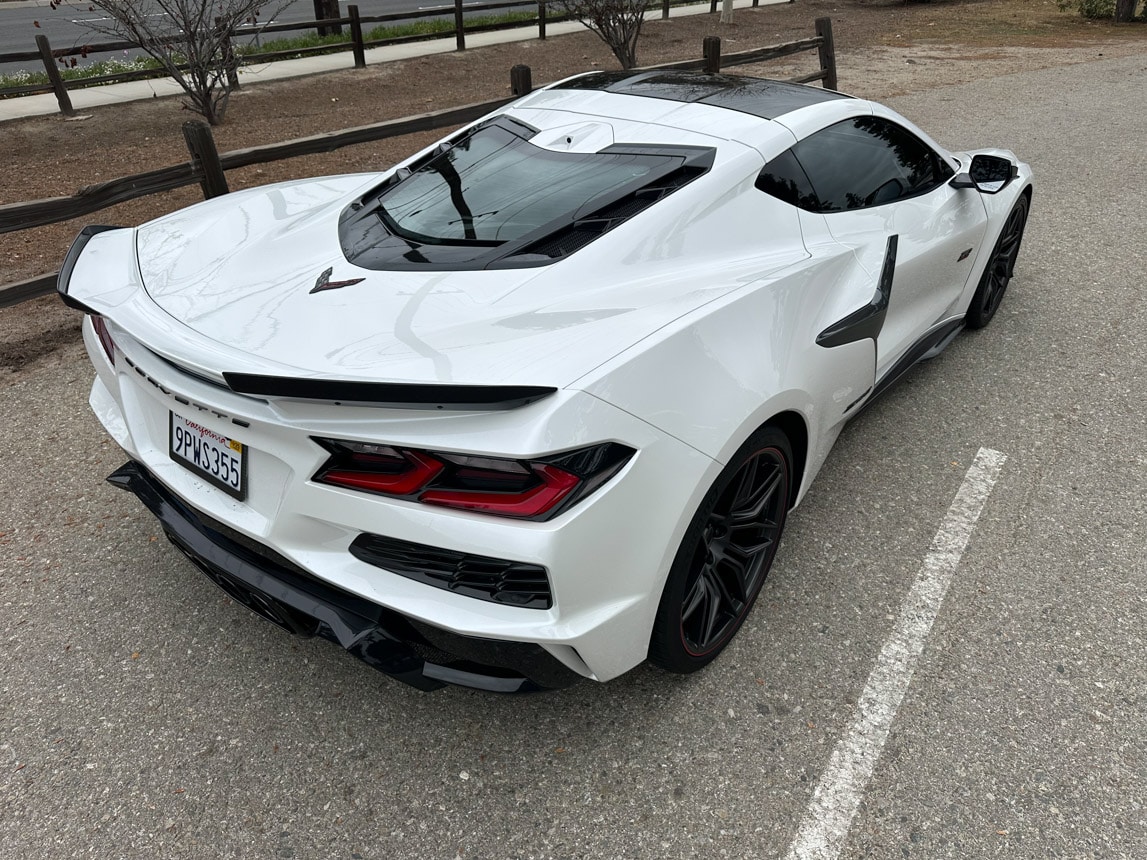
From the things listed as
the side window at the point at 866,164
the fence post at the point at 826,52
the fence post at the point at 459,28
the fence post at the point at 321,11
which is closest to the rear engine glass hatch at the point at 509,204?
the side window at the point at 866,164

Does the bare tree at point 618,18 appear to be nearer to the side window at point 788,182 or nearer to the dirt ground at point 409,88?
the dirt ground at point 409,88

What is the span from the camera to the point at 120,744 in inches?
86.8

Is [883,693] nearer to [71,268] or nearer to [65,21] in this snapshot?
[71,268]

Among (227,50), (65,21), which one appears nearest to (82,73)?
(65,21)

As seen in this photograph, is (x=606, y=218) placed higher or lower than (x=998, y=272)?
higher

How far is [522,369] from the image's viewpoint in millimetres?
1771

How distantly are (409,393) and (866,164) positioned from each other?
220cm

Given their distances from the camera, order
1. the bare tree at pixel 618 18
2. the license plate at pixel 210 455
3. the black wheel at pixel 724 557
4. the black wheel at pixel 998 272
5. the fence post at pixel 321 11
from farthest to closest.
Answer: the fence post at pixel 321 11
the bare tree at pixel 618 18
the black wheel at pixel 998 272
the black wheel at pixel 724 557
the license plate at pixel 210 455

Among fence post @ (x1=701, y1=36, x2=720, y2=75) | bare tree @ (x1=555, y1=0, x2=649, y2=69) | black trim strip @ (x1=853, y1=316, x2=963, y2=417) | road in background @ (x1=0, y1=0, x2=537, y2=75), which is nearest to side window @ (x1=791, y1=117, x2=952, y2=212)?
black trim strip @ (x1=853, y1=316, x2=963, y2=417)

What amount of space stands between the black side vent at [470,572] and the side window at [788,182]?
1538mm

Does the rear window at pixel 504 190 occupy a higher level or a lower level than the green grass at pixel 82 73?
lower

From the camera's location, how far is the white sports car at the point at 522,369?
174 cm

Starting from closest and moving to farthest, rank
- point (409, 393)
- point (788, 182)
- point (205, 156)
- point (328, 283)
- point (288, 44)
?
1. point (409, 393)
2. point (328, 283)
3. point (788, 182)
4. point (205, 156)
5. point (288, 44)

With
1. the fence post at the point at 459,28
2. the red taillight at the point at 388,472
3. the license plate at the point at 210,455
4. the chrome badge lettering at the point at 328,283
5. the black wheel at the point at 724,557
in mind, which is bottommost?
the black wheel at the point at 724,557
